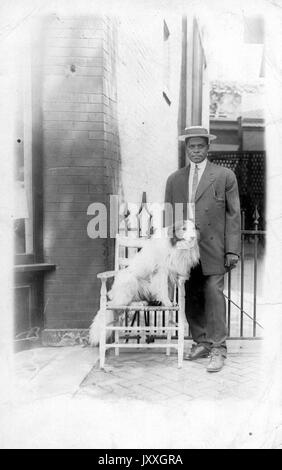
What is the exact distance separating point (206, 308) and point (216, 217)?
86 centimetres

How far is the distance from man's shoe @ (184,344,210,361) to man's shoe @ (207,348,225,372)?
7.8 inches

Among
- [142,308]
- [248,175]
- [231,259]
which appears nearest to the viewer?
[142,308]

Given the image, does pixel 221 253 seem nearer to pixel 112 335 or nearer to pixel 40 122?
pixel 112 335

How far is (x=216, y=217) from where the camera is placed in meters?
4.07

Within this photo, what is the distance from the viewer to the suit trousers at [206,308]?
4.08m

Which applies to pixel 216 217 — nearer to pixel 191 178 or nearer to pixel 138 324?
pixel 191 178

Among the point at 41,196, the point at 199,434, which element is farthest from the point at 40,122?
the point at 199,434

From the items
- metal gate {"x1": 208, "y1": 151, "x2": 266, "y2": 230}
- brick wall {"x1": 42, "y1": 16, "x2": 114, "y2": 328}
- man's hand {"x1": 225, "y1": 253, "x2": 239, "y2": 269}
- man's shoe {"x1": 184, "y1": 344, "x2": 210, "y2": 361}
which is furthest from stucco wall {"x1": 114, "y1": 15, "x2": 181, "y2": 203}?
metal gate {"x1": 208, "y1": 151, "x2": 266, "y2": 230}

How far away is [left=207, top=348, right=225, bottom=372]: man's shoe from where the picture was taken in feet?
12.9

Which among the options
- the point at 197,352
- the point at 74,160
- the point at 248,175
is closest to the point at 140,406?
the point at 197,352

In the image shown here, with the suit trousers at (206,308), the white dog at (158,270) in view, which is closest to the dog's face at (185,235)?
the white dog at (158,270)

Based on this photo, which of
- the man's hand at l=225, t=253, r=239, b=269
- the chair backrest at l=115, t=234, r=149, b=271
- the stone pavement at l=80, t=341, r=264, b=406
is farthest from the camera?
the chair backrest at l=115, t=234, r=149, b=271

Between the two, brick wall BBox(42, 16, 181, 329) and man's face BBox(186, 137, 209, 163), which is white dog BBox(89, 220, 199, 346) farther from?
man's face BBox(186, 137, 209, 163)

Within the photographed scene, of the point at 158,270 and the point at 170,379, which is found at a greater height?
the point at 158,270
